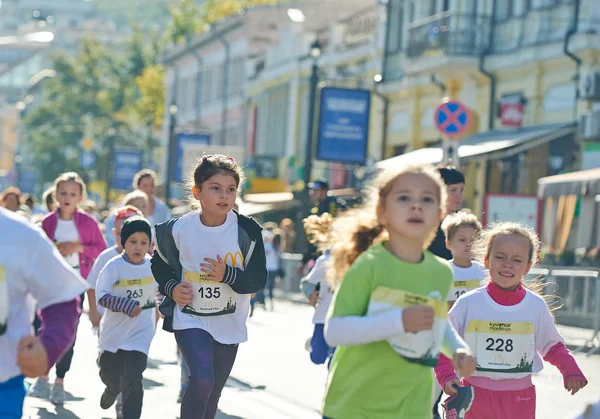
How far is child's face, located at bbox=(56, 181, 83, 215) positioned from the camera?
12.1 meters

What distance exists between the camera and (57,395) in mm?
11773

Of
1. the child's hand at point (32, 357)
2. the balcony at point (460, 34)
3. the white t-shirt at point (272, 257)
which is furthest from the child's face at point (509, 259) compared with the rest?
the balcony at point (460, 34)

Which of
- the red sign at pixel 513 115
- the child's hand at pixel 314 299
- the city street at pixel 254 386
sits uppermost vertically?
the red sign at pixel 513 115

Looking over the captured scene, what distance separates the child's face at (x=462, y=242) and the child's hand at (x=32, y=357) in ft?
13.4

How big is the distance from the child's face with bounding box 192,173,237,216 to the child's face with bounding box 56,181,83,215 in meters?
4.02

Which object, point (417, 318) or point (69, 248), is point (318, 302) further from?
point (417, 318)

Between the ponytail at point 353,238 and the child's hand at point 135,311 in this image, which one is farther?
the child's hand at point 135,311

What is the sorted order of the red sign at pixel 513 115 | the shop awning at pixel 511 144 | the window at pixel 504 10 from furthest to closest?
the window at pixel 504 10, the red sign at pixel 513 115, the shop awning at pixel 511 144

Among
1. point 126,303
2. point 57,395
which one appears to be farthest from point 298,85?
point 126,303

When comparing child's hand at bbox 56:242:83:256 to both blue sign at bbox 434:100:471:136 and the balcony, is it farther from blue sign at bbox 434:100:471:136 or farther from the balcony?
the balcony

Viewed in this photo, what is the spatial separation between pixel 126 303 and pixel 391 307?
16.0 feet

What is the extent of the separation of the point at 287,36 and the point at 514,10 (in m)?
21.4

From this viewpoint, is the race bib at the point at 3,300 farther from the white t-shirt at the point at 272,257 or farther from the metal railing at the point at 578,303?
the white t-shirt at the point at 272,257

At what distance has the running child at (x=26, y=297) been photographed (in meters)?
5.15
